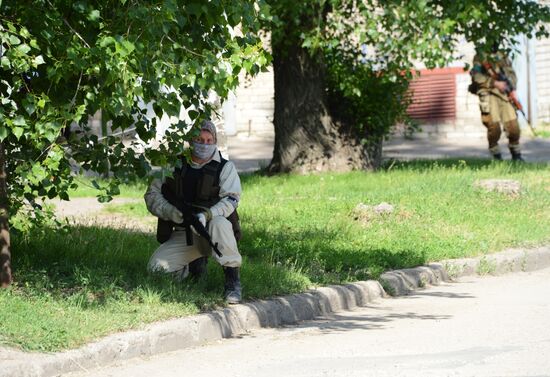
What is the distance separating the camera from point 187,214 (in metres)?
8.73

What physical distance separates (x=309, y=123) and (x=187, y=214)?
29.3 ft

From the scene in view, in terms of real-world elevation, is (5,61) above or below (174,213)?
above

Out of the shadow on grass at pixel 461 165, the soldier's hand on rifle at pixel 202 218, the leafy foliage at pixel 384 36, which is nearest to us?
the soldier's hand on rifle at pixel 202 218

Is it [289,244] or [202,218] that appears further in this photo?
[289,244]

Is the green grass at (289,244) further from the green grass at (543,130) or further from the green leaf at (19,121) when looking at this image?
the green grass at (543,130)

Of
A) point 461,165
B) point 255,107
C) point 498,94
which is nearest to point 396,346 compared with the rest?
point 461,165

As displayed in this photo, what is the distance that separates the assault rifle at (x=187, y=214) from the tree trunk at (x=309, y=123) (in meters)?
8.68

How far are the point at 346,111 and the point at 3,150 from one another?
30.3ft

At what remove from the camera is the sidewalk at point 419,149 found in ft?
74.7

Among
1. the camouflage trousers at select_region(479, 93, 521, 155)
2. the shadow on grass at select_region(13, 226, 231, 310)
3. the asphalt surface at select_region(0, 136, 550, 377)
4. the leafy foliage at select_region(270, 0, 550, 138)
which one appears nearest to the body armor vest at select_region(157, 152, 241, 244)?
the shadow on grass at select_region(13, 226, 231, 310)

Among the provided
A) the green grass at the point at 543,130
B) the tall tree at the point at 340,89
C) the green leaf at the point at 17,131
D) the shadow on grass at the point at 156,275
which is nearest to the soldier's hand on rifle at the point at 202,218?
the shadow on grass at the point at 156,275

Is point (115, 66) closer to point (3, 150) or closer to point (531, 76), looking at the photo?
point (3, 150)

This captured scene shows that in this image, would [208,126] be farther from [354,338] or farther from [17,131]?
[354,338]

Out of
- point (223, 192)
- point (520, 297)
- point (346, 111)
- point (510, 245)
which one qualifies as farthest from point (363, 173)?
point (223, 192)
